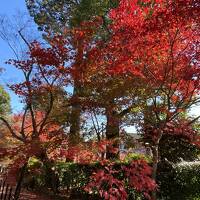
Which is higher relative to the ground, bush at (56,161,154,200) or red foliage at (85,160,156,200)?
bush at (56,161,154,200)

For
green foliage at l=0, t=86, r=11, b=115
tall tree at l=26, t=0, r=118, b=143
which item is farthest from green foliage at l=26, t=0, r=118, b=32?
green foliage at l=0, t=86, r=11, b=115

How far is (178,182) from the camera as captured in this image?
1078 cm

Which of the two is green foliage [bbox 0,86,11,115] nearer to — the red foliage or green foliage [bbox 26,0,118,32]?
green foliage [bbox 26,0,118,32]

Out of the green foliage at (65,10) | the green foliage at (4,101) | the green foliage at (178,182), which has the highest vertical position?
the green foliage at (4,101)

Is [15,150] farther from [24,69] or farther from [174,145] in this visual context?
[174,145]

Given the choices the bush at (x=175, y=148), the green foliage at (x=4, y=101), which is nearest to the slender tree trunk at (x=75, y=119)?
the bush at (x=175, y=148)

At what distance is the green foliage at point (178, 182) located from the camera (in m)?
10.8

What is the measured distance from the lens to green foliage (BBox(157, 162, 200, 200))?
1077 centimetres

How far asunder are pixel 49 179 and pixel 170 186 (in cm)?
561

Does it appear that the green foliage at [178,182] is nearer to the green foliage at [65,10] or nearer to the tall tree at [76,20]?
the tall tree at [76,20]

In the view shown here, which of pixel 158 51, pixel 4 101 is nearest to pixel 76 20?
pixel 158 51

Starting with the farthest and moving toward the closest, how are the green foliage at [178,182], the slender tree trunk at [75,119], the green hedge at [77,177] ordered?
the green hedge at [77,177] → the slender tree trunk at [75,119] → the green foliage at [178,182]

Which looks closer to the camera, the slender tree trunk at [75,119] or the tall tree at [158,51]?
the tall tree at [158,51]

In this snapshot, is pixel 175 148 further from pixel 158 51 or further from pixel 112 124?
pixel 158 51
